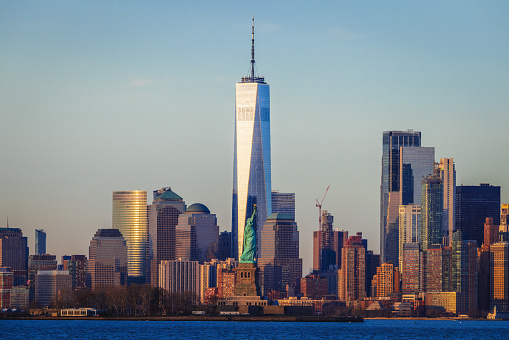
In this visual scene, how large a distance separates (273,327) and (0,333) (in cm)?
4240

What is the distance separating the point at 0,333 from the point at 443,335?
214 feet

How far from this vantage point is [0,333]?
166 meters

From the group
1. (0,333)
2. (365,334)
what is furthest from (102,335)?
(365,334)

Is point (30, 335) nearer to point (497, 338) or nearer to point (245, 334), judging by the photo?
point (245, 334)

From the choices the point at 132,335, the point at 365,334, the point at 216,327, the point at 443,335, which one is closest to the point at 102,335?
the point at 132,335

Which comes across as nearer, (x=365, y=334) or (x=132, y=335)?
(x=132, y=335)

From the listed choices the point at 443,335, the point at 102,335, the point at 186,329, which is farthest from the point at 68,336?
the point at 443,335

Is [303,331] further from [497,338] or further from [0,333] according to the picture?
[0,333]

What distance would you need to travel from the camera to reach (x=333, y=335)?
16725 centimetres

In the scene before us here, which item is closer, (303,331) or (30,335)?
(30,335)

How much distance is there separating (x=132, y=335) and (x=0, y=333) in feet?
66.3

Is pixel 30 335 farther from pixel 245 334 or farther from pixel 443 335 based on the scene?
pixel 443 335

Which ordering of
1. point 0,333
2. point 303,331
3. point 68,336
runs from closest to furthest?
point 68,336 → point 0,333 → point 303,331

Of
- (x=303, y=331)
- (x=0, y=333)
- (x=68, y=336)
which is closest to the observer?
(x=68, y=336)
